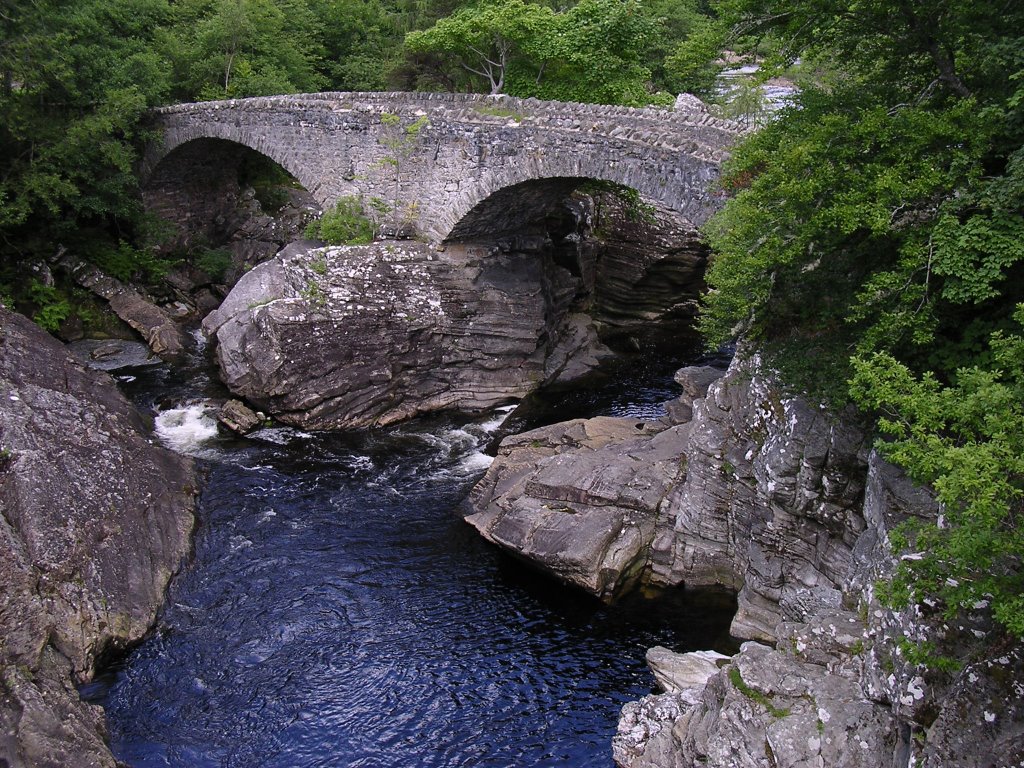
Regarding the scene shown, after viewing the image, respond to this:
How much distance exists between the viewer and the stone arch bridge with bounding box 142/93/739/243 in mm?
20078

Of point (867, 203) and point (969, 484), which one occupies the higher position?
point (867, 203)

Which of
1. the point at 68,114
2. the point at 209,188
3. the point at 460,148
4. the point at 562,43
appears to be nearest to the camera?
the point at 460,148

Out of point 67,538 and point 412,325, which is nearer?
point 67,538

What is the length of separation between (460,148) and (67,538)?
15.5 metres

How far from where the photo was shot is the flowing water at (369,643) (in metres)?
13.3

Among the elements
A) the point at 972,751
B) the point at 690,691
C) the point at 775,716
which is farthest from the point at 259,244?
the point at 972,751

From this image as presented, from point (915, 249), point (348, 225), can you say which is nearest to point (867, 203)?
point (915, 249)

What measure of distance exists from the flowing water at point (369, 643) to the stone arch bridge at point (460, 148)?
9.13m

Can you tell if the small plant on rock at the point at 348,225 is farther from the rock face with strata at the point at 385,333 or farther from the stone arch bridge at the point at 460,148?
the rock face with strata at the point at 385,333

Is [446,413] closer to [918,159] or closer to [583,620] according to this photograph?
[583,620]

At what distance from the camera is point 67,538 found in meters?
15.6

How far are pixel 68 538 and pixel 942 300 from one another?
51.9 ft

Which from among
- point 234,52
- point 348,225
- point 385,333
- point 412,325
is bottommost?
point 385,333

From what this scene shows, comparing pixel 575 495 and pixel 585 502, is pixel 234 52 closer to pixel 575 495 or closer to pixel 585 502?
pixel 575 495
